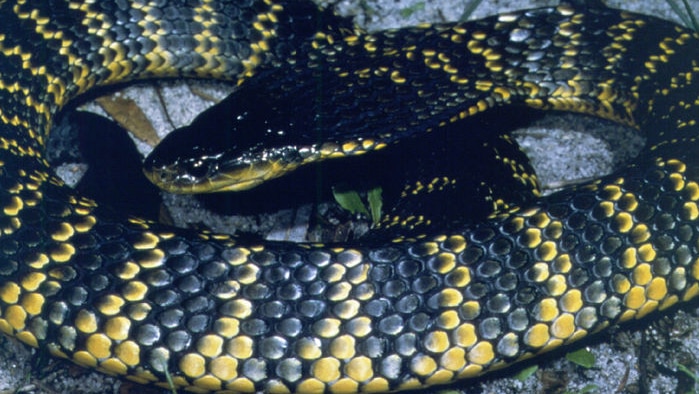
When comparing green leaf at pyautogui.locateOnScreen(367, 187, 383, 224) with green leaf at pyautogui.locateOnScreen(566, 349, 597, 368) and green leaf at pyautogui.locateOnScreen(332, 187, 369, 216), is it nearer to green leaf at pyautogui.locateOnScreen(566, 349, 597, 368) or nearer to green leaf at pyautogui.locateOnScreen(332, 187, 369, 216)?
green leaf at pyautogui.locateOnScreen(332, 187, 369, 216)

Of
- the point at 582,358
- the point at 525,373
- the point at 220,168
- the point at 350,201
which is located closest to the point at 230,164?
the point at 220,168

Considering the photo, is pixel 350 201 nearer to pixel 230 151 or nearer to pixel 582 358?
pixel 230 151

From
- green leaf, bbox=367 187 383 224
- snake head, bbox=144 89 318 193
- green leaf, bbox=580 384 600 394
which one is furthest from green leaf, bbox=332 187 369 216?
green leaf, bbox=580 384 600 394

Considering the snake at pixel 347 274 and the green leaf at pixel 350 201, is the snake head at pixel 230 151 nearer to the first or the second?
the snake at pixel 347 274

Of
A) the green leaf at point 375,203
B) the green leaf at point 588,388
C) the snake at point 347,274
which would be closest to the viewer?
the snake at point 347,274

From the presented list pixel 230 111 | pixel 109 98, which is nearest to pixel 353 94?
pixel 230 111

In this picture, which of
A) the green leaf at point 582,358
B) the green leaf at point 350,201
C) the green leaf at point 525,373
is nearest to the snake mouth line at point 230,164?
the green leaf at point 350,201
